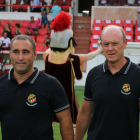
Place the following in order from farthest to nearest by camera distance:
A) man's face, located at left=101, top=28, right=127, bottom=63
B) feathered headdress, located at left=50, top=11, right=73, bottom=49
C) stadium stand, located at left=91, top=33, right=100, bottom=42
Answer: stadium stand, located at left=91, top=33, right=100, bottom=42 → feathered headdress, located at left=50, top=11, right=73, bottom=49 → man's face, located at left=101, top=28, right=127, bottom=63

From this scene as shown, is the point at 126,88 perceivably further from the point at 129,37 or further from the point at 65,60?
the point at 129,37

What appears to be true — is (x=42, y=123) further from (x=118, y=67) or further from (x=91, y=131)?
(x=118, y=67)

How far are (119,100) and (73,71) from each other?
2874mm

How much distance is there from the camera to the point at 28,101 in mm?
2951

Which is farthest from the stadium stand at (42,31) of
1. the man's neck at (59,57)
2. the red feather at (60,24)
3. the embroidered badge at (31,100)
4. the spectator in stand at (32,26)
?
the embroidered badge at (31,100)

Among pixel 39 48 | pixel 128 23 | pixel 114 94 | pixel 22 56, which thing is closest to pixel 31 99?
pixel 22 56

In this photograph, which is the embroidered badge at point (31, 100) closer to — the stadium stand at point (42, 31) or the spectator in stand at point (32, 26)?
the spectator in stand at point (32, 26)

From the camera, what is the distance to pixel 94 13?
19.8 meters

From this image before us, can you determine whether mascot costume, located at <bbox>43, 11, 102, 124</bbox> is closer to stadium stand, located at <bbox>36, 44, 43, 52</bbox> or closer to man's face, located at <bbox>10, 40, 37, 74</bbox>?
man's face, located at <bbox>10, 40, 37, 74</bbox>

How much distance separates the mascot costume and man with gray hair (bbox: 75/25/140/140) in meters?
2.56

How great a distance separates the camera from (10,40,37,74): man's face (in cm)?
304

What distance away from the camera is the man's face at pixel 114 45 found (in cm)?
329

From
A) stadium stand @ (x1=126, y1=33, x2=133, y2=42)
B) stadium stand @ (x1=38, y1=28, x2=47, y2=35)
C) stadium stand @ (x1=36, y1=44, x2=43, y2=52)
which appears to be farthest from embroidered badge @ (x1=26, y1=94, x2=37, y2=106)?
stadium stand @ (x1=38, y1=28, x2=47, y2=35)

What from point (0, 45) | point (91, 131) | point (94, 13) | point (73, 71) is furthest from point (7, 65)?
point (91, 131)
